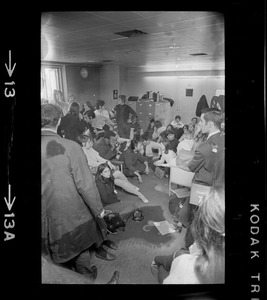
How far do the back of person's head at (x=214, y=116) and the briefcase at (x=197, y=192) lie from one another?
0.44m

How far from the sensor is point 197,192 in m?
2.21

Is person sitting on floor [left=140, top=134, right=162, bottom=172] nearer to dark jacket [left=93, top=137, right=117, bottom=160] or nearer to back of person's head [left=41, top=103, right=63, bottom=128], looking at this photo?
dark jacket [left=93, top=137, right=117, bottom=160]

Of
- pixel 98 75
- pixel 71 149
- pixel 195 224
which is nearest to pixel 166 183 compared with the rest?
pixel 195 224

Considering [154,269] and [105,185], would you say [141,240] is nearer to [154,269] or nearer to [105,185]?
[154,269]

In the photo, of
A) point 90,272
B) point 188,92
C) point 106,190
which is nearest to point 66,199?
point 106,190

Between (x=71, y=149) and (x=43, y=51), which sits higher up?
(x=43, y=51)

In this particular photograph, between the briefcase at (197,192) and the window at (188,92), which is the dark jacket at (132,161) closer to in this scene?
the briefcase at (197,192)

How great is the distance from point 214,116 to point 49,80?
1.18 metres
